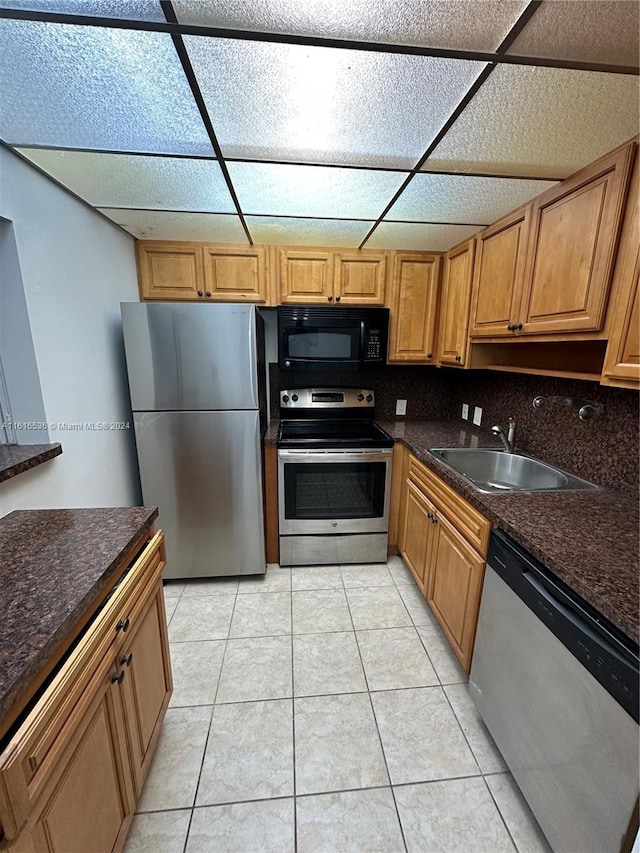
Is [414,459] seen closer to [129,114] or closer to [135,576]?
[135,576]

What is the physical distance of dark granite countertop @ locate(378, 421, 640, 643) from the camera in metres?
0.82

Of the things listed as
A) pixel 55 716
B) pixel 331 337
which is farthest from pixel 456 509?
pixel 55 716

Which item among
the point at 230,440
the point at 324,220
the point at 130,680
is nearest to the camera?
the point at 130,680

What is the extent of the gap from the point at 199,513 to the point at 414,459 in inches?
54.7

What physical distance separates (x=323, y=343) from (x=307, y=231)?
672 millimetres

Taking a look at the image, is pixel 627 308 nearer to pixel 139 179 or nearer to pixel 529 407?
pixel 529 407

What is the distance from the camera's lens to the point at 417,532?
80.5 inches

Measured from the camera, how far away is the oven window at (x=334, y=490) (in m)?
2.19

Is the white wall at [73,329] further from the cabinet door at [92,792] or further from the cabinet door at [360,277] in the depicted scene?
the cabinet door at [360,277]

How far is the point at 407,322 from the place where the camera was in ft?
7.86

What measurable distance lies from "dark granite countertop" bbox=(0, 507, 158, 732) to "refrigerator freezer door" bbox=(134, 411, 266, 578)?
0.82 meters

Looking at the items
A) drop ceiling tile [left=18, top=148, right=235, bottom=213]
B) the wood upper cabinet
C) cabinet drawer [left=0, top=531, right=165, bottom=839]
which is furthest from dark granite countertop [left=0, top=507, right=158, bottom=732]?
the wood upper cabinet

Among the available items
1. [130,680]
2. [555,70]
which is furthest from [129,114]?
[130,680]

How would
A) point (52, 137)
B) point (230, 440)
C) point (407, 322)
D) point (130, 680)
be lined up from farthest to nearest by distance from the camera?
point (407, 322) → point (230, 440) → point (52, 137) → point (130, 680)
